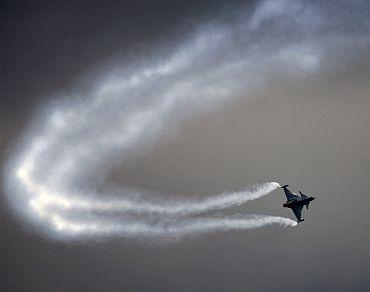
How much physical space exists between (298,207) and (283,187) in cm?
525

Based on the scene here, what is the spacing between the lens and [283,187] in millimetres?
122188

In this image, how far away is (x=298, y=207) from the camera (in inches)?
4751
